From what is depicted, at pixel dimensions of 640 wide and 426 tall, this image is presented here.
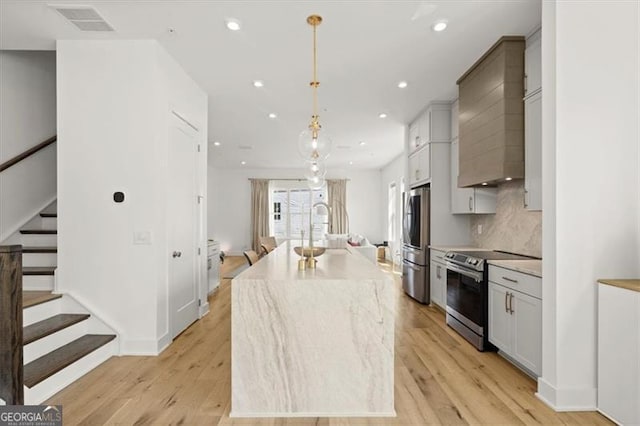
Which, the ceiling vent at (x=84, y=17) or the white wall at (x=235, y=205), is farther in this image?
the white wall at (x=235, y=205)

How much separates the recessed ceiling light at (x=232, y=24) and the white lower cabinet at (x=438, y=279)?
3.42m

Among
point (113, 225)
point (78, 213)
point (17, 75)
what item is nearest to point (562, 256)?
point (113, 225)

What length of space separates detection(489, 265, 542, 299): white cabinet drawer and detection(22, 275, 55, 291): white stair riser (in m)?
4.12

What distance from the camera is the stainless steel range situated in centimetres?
319

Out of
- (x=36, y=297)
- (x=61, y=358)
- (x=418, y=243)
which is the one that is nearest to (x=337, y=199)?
(x=418, y=243)

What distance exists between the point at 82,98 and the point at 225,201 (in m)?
8.12

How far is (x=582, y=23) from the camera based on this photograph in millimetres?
2262

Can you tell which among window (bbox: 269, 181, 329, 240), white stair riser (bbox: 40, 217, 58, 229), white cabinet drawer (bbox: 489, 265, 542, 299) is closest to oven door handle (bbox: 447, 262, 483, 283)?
white cabinet drawer (bbox: 489, 265, 542, 299)

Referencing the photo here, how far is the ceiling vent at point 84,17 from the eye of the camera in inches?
103

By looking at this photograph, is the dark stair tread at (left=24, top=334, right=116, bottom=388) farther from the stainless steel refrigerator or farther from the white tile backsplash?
the white tile backsplash

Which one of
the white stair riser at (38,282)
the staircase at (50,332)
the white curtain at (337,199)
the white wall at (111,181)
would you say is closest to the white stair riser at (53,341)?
the staircase at (50,332)

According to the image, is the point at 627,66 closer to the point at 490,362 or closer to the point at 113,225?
the point at 490,362

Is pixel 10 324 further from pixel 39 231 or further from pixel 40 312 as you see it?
pixel 39 231

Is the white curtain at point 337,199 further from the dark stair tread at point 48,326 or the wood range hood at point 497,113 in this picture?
the dark stair tread at point 48,326
